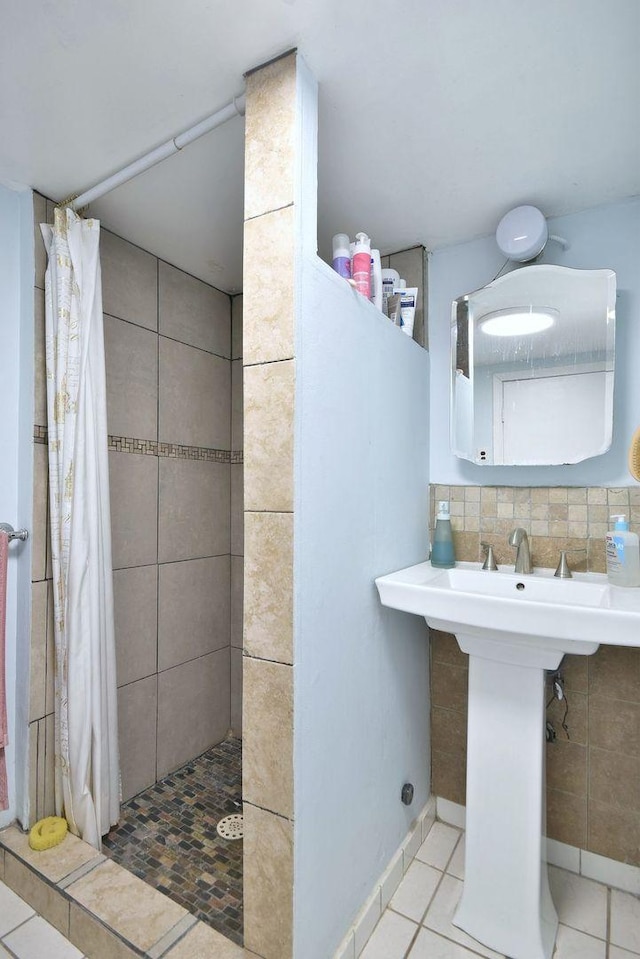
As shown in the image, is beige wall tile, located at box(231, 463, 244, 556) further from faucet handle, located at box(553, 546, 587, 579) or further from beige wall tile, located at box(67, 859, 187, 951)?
faucet handle, located at box(553, 546, 587, 579)

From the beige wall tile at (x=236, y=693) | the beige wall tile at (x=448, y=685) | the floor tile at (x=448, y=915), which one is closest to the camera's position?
the floor tile at (x=448, y=915)

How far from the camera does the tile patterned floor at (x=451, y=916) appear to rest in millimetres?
1279

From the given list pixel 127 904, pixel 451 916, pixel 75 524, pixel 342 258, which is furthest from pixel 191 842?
pixel 342 258

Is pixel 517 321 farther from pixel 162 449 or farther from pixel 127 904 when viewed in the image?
pixel 127 904

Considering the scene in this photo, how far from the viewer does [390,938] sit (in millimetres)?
1308

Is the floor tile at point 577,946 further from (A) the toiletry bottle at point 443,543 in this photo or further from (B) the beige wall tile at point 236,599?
(B) the beige wall tile at point 236,599

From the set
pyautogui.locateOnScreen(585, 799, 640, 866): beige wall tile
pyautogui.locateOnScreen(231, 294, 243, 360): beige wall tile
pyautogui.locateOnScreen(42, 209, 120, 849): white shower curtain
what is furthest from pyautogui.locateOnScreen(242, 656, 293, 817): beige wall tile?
pyautogui.locateOnScreen(231, 294, 243, 360): beige wall tile

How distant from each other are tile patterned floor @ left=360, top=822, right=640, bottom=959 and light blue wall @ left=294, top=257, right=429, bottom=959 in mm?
120

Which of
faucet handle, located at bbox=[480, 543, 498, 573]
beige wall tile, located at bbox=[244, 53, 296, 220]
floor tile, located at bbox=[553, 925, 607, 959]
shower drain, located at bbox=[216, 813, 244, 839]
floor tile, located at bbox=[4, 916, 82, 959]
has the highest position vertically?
beige wall tile, located at bbox=[244, 53, 296, 220]

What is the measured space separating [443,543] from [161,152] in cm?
143

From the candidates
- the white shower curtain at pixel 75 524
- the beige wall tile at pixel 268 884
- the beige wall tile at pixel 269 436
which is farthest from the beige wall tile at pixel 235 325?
the beige wall tile at pixel 268 884

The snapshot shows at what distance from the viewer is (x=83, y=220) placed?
1.58 m

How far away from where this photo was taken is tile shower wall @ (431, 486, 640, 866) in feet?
4.96

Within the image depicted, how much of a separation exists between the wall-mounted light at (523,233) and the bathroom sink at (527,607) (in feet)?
3.36
